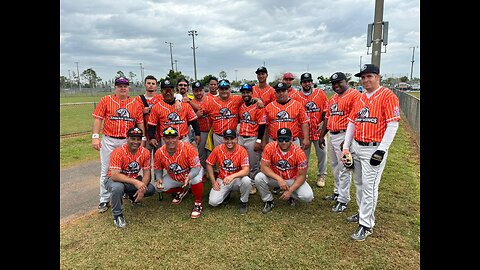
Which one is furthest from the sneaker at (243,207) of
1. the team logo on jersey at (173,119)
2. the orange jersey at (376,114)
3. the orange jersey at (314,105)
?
the orange jersey at (376,114)

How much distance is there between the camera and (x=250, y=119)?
5.09 m

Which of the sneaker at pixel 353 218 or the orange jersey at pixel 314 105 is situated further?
the orange jersey at pixel 314 105

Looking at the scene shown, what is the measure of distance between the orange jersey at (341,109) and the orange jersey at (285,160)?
71cm

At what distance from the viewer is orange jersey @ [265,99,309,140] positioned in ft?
15.9

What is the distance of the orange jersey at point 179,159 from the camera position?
182 inches

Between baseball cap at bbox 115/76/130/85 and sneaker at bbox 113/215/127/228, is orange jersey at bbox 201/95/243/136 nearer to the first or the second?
baseball cap at bbox 115/76/130/85

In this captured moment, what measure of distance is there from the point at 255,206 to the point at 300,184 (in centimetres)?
87

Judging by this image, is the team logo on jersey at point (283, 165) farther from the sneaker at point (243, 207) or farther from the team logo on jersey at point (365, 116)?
the team logo on jersey at point (365, 116)

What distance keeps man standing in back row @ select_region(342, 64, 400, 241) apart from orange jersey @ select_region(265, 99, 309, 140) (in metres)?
1.20

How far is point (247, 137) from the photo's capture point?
5227mm

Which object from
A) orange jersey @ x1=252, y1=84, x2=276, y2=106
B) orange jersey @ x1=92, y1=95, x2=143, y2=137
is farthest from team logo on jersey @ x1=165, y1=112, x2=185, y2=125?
orange jersey @ x1=252, y1=84, x2=276, y2=106

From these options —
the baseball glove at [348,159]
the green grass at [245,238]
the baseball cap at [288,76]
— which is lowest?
the green grass at [245,238]
